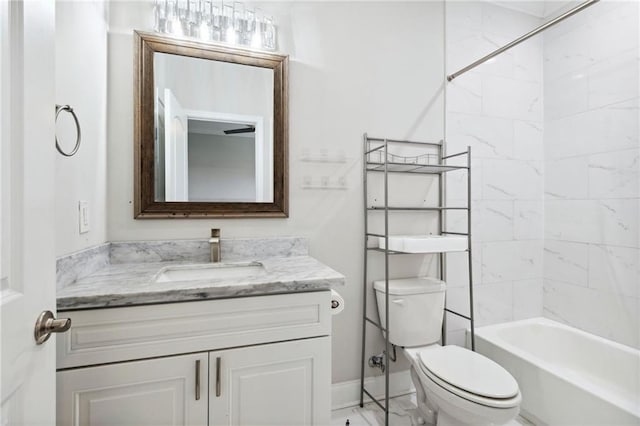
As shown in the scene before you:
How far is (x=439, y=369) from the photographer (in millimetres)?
1387

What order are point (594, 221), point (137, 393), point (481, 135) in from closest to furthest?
1. point (137, 393)
2. point (594, 221)
3. point (481, 135)

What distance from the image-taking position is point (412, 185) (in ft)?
6.29

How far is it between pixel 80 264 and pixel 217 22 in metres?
1.26

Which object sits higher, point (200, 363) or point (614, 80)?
point (614, 80)

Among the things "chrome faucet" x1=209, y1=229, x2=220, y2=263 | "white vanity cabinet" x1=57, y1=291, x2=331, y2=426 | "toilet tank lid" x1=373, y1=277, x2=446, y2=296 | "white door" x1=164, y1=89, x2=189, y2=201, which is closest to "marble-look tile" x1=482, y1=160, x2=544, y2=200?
"toilet tank lid" x1=373, y1=277, x2=446, y2=296

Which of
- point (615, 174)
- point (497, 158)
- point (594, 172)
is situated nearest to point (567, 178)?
point (594, 172)

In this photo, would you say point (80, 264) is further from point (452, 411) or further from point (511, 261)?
point (511, 261)

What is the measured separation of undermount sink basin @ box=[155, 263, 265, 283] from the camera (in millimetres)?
1400

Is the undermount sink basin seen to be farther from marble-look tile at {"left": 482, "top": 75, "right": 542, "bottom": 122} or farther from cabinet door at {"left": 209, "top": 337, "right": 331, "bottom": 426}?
marble-look tile at {"left": 482, "top": 75, "right": 542, "bottom": 122}

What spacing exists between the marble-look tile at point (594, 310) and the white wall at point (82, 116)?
9.00ft

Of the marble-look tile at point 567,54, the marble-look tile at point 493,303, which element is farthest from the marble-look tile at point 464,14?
the marble-look tile at point 493,303

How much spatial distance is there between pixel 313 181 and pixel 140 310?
1032 millimetres

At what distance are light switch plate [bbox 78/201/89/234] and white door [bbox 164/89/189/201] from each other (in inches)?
13.8

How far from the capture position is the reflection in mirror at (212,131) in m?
1.51
